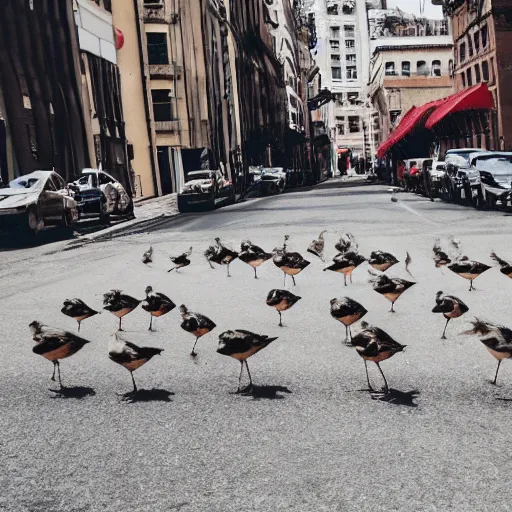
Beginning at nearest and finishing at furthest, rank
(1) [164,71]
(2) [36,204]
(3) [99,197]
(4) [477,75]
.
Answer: (2) [36,204] < (3) [99,197] < (1) [164,71] < (4) [477,75]

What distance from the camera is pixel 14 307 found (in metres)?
10.6

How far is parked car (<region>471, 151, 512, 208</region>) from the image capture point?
73.8ft

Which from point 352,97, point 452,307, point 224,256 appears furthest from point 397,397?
point 352,97

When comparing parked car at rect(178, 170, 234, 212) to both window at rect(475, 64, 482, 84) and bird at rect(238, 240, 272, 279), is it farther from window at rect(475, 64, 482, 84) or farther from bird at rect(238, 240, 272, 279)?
window at rect(475, 64, 482, 84)

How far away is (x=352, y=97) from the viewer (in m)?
138

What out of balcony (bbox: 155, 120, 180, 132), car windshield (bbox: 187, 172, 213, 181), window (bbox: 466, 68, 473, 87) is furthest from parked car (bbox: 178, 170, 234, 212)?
window (bbox: 466, 68, 473, 87)

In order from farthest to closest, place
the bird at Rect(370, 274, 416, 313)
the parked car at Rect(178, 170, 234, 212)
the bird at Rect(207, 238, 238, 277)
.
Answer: the parked car at Rect(178, 170, 234, 212) → the bird at Rect(207, 238, 238, 277) → the bird at Rect(370, 274, 416, 313)

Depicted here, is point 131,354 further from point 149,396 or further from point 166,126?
point 166,126

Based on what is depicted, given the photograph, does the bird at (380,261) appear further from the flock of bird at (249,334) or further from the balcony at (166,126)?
the balcony at (166,126)

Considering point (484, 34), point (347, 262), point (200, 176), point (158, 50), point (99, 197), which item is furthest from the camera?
point (484, 34)

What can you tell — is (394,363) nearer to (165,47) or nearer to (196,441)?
(196,441)

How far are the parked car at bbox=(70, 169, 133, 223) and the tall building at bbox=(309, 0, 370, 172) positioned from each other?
109 m

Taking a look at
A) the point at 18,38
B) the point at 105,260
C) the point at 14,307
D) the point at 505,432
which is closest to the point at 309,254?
the point at 105,260

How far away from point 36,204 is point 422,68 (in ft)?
247
